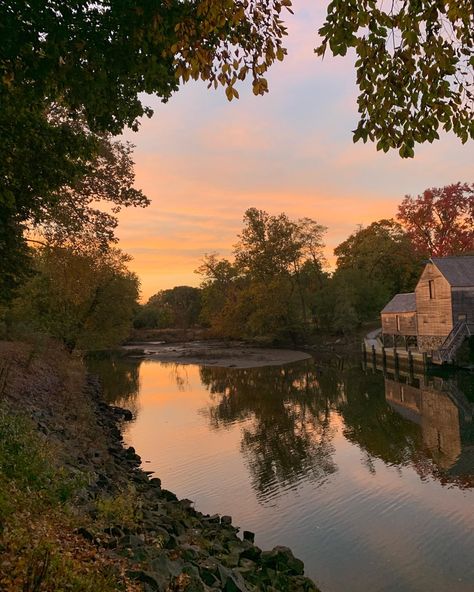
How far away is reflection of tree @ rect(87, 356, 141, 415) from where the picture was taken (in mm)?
28516

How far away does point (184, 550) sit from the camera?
7168 mm

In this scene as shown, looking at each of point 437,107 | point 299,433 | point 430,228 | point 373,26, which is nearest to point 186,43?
point 373,26

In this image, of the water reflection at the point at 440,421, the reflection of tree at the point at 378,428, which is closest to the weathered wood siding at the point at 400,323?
the water reflection at the point at 440,421

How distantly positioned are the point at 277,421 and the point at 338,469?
689 cm

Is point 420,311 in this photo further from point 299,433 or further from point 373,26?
point 373,26

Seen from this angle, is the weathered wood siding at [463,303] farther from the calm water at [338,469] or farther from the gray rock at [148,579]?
the gray rock at [148,579]

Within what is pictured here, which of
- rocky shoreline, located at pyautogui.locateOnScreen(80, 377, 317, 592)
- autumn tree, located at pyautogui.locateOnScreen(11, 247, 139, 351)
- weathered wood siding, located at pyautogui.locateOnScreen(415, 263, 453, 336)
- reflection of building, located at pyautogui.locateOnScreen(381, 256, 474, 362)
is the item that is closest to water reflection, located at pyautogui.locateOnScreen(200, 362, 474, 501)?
rocky shoreline, located at pyautogui.locateOnScreen(80, 377, 317, 592)

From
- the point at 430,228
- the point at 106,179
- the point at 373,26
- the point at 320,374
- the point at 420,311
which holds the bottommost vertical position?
the point at 320,374

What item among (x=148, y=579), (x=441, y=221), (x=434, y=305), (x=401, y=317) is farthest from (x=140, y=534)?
(x=441, y=221)

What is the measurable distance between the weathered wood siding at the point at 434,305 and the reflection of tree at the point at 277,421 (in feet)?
35.0

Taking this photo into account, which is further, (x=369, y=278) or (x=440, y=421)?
(x=369, y=278)

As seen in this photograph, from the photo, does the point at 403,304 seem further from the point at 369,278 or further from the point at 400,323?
the point at 369,278

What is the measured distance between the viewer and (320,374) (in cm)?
3766

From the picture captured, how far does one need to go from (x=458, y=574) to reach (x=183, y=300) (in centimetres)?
10261
